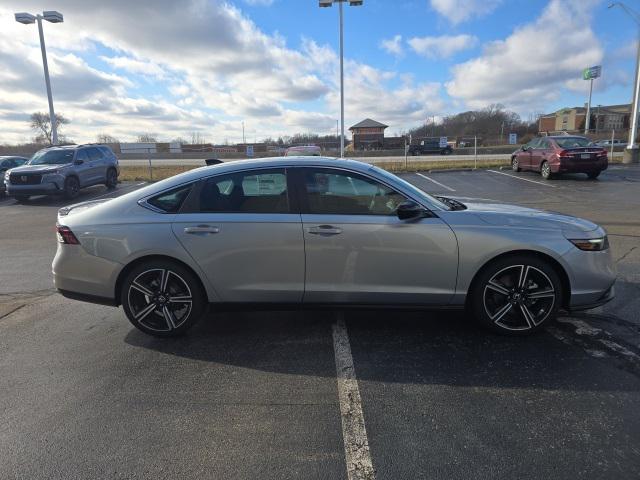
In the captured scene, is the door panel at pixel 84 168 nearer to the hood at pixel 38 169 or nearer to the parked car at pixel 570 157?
the hood at pixel 38 169

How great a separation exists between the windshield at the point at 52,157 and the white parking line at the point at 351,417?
1500 cm

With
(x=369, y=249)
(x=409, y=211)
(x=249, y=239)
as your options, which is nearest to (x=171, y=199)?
(x=249, y=239)

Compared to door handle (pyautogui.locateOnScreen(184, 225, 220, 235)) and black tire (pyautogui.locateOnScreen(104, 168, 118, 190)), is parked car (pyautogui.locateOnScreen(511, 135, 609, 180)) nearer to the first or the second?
door handle (pyautogui.locateOnScreen(184, 225, 220, 235))

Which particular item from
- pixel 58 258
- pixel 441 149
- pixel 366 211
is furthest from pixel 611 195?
pixel 441 149

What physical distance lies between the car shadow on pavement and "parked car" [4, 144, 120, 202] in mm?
12487

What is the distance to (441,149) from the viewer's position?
Answer: 46.1 metres

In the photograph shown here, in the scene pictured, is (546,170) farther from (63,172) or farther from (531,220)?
(63,172)

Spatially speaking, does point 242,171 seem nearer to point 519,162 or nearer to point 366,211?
point 366,211

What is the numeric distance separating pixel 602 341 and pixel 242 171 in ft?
11.4

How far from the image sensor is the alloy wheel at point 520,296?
3.68 m

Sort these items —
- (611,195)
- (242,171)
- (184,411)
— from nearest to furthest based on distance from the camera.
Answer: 1. (184,411)
2. (242,171)
3. (611,195)

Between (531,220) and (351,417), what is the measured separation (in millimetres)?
2319

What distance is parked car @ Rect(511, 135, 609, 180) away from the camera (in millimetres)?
16016

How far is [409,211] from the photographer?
11.8ft
